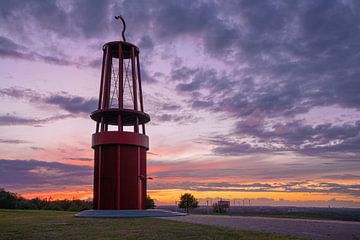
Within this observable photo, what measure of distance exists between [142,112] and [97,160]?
18.1ft

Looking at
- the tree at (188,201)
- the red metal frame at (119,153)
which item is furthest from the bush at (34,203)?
the red metal frame at (119,153)

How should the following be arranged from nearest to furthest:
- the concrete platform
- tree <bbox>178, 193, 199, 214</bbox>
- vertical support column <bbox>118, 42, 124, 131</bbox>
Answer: the concrete platform → vertical support column <bbox>118, 42, 124, 131</bbox> → tree <bbox>178, 193, 199, 214</bbox>

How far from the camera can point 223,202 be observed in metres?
44.3

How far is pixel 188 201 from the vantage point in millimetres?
50375

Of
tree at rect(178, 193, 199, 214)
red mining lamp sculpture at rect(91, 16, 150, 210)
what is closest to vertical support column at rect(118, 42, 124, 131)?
red mining lamp sculpture at rect(91, 16, 150, 210)

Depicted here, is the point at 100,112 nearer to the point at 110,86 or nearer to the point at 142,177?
the point at 110,86

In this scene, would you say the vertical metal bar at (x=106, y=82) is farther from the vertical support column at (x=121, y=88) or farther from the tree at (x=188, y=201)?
the tree at (x=188, y=201)

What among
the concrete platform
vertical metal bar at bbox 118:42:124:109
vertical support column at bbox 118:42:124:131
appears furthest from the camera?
vertical metal bar at bbox 118:42:124:109

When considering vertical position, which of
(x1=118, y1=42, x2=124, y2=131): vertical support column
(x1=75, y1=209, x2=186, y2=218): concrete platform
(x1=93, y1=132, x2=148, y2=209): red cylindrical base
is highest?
(x1=118, y1=42, x2=124, y2=131): vertical support column

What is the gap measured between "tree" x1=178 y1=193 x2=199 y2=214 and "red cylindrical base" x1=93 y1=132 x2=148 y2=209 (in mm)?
18341

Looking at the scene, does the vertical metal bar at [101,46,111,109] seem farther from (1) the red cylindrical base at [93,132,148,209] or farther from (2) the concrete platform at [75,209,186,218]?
(2) the concrete platform at [75,209,186,218]

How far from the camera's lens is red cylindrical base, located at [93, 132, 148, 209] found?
103 ft

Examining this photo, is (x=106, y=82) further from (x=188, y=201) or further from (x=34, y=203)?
(x=34, y=203)

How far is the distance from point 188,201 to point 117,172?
Answer: 20.9m
